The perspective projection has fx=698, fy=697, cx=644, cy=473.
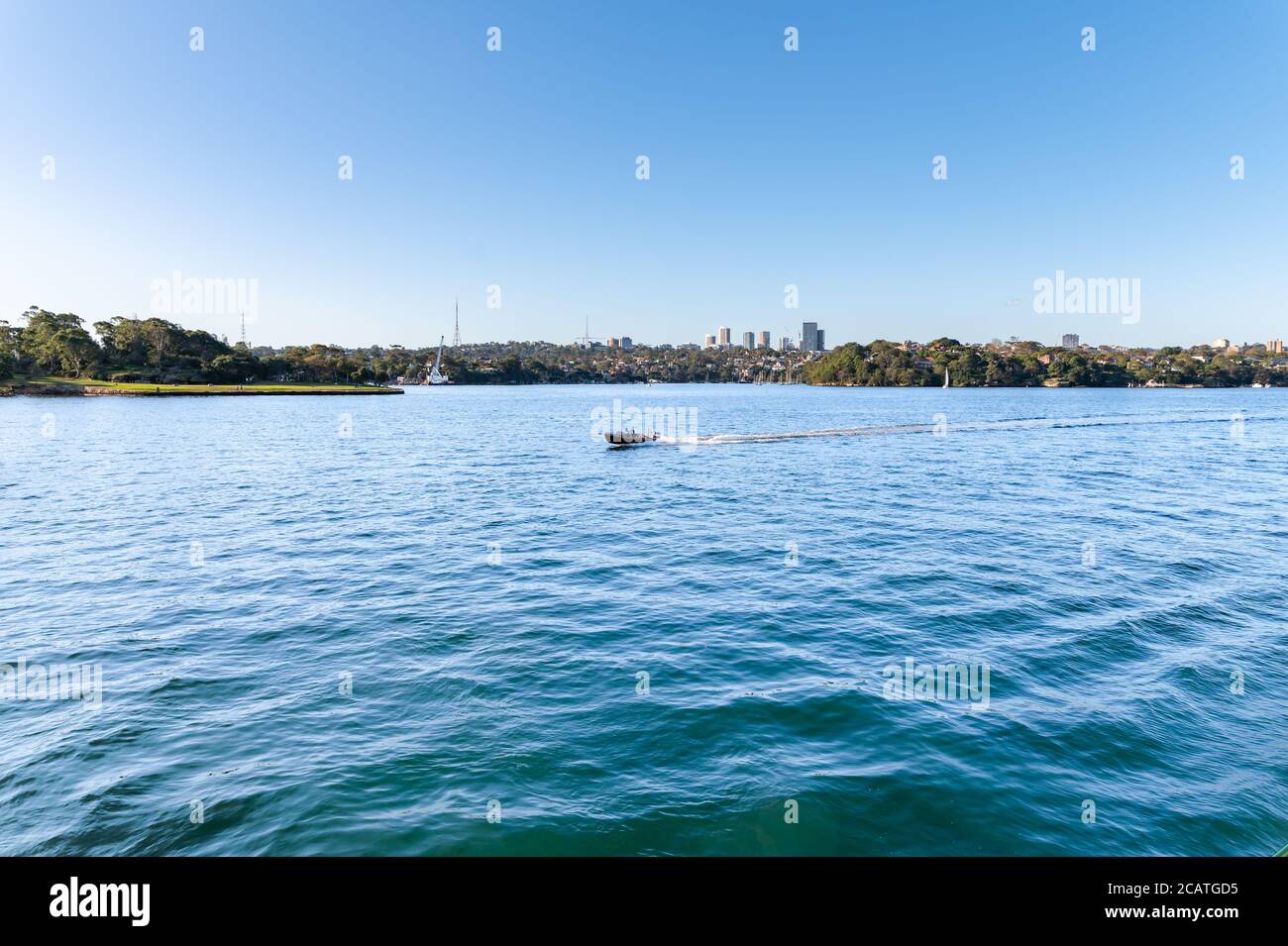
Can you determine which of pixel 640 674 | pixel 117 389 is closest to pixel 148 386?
pixel 117 389

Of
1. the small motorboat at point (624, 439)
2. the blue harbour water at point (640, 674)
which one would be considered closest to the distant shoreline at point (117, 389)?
the small motorboat at point (624, 439)

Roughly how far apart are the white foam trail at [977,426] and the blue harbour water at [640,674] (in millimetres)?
36184

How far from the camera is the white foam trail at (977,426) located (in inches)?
2955

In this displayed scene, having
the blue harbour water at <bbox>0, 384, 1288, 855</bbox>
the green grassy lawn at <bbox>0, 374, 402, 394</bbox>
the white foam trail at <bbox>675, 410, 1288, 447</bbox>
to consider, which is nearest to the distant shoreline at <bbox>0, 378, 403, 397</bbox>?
the green grassy lawn at <bbox>0, 374, 402, 394</bbox>

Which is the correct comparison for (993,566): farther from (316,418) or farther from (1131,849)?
(316,418)

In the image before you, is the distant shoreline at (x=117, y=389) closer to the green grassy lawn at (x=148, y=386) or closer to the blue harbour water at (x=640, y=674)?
the green grassy lawn at (x=148, y=386)

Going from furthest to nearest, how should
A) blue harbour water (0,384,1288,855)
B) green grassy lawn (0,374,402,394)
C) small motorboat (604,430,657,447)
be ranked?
green grassy lawn (0,374,402,394) → small motorboat (604,430,657,447) → blue harbour water (0,384,1288,855)

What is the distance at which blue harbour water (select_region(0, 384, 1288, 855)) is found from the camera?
10.6 metres

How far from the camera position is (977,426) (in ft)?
308

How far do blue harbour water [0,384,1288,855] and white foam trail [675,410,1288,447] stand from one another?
3618 centimetres

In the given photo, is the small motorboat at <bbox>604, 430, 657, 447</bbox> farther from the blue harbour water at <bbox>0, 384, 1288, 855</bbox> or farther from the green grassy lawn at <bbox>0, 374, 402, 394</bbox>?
the green grassy lawn at <bbox>0, 374, 402, 394</bbox>

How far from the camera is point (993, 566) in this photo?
25.3 metres
